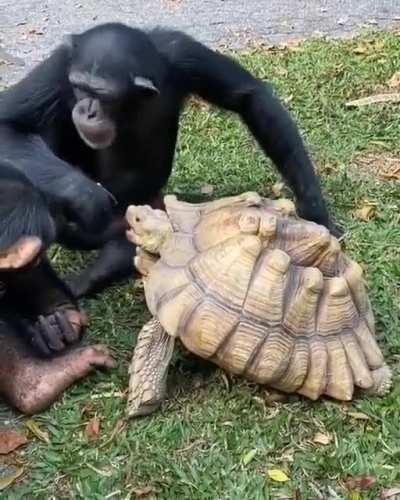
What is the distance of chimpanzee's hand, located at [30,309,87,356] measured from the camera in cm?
356

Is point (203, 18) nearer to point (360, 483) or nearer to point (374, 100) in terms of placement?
point (374, 100)

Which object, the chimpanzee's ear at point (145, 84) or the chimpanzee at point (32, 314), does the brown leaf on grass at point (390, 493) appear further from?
the chimpanzee's ear at point (145, 84)

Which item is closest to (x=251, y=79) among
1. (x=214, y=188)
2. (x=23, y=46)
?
(x=214, y=188)

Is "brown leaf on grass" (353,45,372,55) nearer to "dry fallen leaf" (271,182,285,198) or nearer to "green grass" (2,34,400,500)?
"dry fallen leaf" (271,182,285,198)

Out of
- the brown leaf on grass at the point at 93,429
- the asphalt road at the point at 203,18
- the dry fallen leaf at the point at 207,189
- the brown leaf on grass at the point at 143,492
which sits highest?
the brown leaf on grass at the point at 143,492

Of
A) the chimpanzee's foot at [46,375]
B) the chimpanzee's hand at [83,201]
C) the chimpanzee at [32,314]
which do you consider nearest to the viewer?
the chimpanzee at [32,314]

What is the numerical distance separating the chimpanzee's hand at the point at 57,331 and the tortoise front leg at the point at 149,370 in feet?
1.44

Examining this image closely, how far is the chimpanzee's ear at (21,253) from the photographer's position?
304 centimetres

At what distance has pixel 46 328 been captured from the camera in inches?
141

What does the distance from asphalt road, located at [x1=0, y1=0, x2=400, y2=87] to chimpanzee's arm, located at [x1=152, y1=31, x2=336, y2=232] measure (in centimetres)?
297

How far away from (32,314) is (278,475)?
3.98 ft

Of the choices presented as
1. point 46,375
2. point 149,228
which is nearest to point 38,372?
point 46,375

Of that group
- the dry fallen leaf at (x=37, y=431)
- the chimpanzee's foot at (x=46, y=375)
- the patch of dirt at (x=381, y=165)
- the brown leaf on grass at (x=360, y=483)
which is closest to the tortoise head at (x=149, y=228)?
the chimpanzee's foot at (x=46, y=375)

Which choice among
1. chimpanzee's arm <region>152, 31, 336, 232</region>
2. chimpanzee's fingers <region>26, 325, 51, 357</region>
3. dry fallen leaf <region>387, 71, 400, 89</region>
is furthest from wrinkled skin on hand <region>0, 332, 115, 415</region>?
dry fallen leaf <region>387, 71, 400, 89</region>
